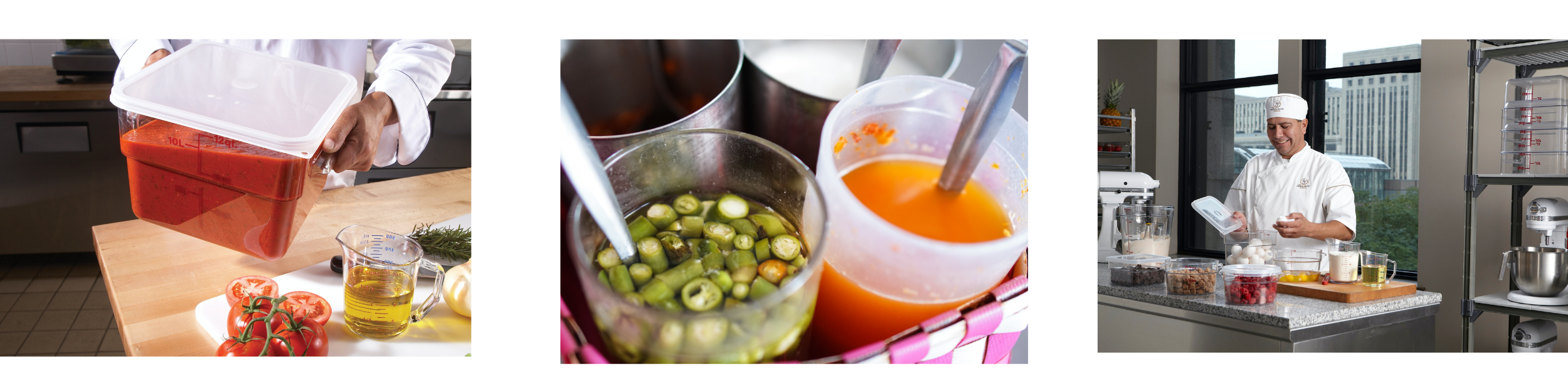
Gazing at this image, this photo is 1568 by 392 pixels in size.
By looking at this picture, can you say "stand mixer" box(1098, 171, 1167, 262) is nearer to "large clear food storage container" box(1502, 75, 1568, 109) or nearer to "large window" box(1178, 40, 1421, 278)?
"large clear food storage container" box(1502, 75, 1568, 109)

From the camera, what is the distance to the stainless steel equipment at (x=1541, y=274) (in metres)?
2.42

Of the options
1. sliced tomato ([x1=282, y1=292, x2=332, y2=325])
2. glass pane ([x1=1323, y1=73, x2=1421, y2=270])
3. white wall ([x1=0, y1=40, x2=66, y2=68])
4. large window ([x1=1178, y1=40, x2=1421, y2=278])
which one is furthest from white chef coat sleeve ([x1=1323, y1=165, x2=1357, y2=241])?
white wall ([x1=0, y1=40, x2=66, y2=68])

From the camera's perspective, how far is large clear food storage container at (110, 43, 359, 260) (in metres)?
1.40

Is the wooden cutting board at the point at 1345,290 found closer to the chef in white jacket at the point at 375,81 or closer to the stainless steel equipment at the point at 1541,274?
the stainless steel equipment at the point at 1541,274

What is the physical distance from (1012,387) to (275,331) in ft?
4.73

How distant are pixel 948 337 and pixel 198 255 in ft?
5.02

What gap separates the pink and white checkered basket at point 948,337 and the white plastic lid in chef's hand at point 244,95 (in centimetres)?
56

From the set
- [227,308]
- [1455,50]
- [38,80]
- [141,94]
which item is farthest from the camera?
[1455,50]

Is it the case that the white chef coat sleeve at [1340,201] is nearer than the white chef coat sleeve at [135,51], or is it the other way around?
the white chef coat sleeve at [135,51]

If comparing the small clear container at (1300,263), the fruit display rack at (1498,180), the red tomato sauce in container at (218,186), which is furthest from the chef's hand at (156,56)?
the fruit display rack at (1498,180)

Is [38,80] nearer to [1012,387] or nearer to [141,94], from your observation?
[141,94]

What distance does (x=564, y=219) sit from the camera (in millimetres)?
1585

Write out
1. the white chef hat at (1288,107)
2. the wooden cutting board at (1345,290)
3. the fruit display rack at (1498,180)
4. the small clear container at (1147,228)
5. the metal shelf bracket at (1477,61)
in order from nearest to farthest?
the wooden cutting board at (1345,290) < the fruit display rack at (1498,180) < the metal shelf bracket at (1477,61) < the small clear container at (1147,228) < the white chef hat at (1288,107)

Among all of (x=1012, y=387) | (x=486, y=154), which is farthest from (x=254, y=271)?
(x=1012, y=387)
